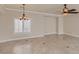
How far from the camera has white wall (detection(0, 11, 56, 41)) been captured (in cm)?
841

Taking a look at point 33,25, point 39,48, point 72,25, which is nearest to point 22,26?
point 33,25

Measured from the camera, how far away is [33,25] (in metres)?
11.0

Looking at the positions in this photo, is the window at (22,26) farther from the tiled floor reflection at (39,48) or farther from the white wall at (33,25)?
the tiled floor reflection at (39,48)

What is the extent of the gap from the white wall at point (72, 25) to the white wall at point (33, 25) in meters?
1.37

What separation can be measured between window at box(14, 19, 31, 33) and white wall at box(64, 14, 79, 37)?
12.2 feet

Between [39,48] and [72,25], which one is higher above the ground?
[72,25]

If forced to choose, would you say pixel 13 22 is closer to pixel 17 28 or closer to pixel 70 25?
pixel 17 28

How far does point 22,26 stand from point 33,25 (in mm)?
1105

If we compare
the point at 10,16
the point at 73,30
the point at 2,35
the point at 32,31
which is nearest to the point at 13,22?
the point at 10,16

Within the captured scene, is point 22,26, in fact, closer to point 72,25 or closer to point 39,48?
point 39,48

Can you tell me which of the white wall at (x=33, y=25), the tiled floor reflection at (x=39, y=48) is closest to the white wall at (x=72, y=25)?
the white wall at (x=33, y=25)

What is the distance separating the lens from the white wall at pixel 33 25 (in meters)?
8.41

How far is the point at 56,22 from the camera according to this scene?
46.4ft

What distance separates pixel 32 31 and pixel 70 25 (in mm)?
3511
